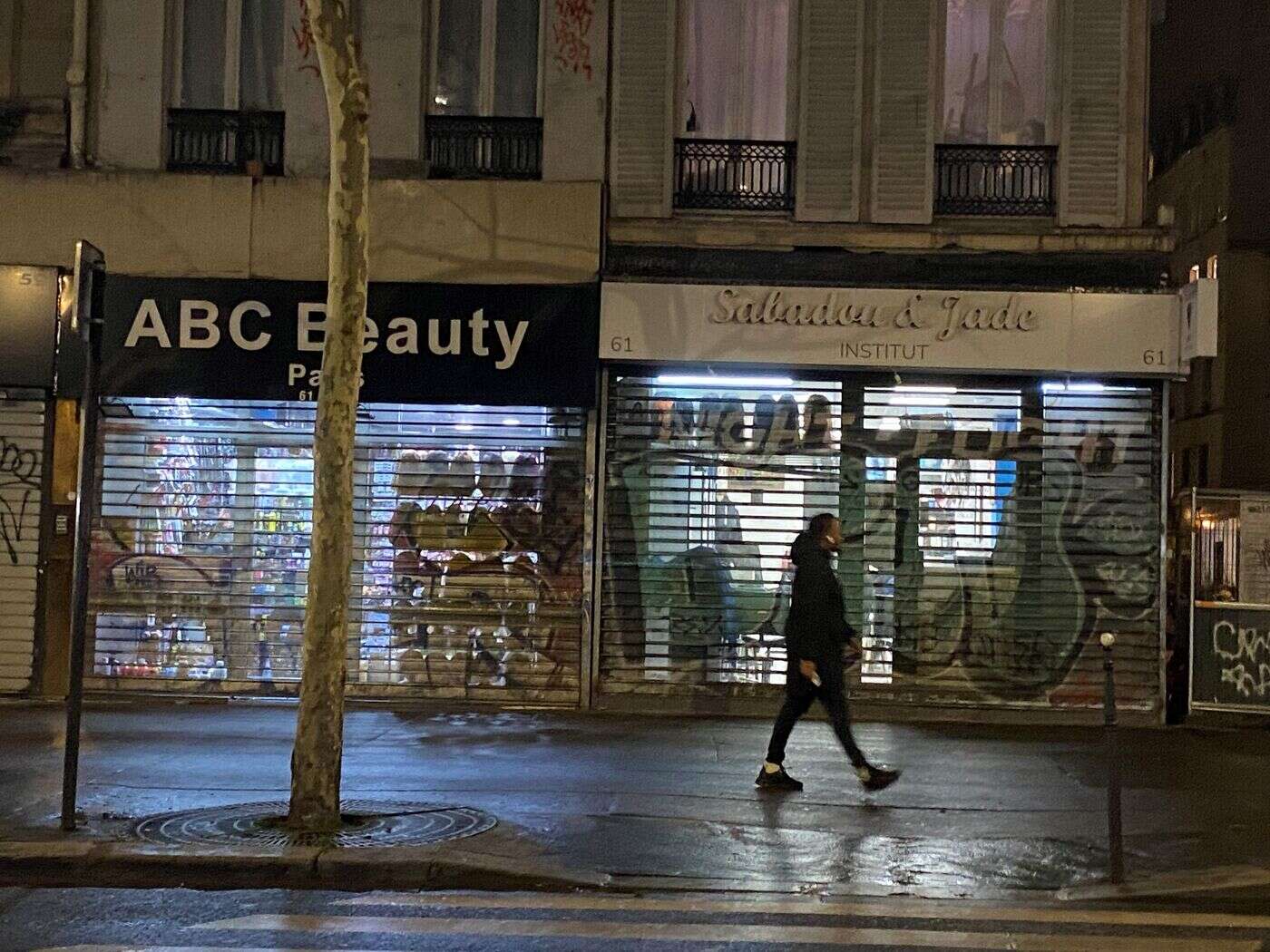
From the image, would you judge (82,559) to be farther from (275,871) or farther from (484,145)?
(484,145)

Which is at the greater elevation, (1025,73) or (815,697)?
(1025,73)

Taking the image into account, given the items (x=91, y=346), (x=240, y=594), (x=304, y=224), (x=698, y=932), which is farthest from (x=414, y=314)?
(x=698, y=932)

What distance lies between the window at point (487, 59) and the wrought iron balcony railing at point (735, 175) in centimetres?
161

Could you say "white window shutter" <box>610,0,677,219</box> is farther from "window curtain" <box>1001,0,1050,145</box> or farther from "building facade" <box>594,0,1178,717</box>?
"window curtain" <box>1001,0,1050,145</box>

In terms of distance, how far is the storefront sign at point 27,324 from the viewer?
13812 millimetres

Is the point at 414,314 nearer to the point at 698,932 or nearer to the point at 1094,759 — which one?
the point at 1094,759

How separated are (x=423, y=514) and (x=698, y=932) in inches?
315

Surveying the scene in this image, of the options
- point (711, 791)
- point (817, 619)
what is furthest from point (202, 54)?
point (711, 791)

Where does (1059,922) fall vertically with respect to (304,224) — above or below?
below

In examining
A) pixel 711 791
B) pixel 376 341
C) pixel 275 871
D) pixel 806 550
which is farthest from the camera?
pixel 376 341

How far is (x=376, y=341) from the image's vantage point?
1384 centimetres

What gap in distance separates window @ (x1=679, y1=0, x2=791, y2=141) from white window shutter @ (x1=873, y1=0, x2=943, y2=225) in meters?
0.98

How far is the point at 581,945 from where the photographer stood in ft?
21.0

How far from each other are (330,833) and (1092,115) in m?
9.85
